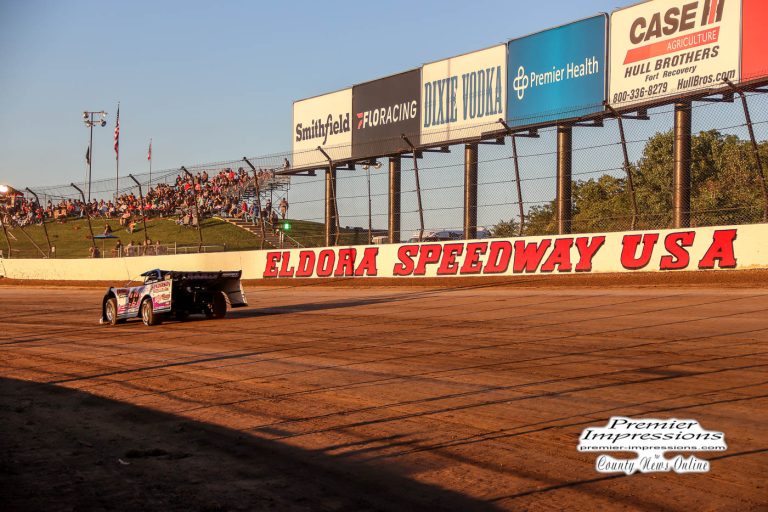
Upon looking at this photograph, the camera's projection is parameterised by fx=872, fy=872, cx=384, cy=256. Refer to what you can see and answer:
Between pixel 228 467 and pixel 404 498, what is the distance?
1652 millimetres

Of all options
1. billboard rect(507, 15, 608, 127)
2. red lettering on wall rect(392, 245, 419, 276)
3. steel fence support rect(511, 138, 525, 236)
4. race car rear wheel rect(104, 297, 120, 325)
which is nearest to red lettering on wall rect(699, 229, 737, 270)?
steel fence support rect(511, 138, 525, 236)

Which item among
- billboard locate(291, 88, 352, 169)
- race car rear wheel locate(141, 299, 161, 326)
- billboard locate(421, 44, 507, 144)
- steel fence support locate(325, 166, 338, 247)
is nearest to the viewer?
race car rear wheel locate(141, 299, 161, 326)

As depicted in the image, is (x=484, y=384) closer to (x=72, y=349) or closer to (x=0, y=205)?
(x=72, y=349)

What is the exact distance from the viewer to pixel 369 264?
30.7 meters

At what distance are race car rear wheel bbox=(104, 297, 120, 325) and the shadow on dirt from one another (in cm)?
1190

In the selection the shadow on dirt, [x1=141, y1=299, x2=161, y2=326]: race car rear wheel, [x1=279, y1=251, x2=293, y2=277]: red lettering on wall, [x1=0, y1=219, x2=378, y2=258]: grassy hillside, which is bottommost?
the shadow on dirt

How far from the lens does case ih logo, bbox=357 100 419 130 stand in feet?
114

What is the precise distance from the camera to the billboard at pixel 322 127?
38500mm

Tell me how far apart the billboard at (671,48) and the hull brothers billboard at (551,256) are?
487 cm

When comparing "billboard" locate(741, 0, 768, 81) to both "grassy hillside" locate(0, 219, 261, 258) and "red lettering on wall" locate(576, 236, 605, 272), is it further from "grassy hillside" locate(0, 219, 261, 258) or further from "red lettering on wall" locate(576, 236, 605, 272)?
"grassy hillside" locate(0, 219, 261, 258)

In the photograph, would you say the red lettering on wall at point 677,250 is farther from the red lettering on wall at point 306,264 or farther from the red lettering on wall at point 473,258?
the red lettering on wall at point 306,264

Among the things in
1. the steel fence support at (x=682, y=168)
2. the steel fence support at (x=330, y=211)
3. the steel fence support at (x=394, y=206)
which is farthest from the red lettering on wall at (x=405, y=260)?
the steel fence support at (x=682, y=168)

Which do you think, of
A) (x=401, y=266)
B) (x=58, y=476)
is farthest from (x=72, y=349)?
(x=401, y=266)

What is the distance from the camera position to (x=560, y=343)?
1259 centimetres
